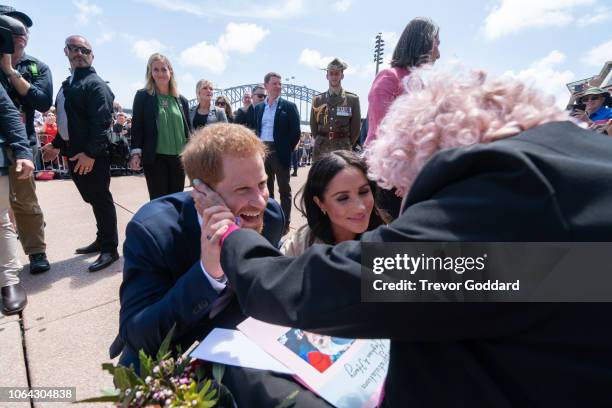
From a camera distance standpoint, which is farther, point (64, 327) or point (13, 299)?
point (13, 299)

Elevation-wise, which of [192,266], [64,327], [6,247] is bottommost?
[64,327]

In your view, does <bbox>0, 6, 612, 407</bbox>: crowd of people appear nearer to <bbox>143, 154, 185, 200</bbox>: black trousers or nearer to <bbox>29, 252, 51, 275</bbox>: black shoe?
<bbox>143, 154, 185, 200</bbox>: black trousers

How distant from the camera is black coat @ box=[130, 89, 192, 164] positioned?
358cm

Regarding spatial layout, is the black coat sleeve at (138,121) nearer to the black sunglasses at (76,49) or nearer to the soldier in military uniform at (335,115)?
the black sunglasses at (76,49)

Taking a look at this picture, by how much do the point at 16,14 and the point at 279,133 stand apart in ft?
9.30

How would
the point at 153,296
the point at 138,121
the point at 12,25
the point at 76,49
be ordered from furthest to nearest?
1. the point at 138,121
2. the point at 76,49
3. the point at 12,25
4. the point at 153,296

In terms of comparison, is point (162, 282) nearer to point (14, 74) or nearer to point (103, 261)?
point (103, 261)

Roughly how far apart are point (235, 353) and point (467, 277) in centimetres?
83

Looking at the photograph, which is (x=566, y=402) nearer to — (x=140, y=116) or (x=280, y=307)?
(x=280, y=307)

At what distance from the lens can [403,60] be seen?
280 centimetres

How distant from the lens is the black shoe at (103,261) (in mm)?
3324

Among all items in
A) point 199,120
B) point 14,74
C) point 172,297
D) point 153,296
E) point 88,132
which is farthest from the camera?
point 199,120

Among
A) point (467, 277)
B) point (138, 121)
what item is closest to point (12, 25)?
point (138, 121)

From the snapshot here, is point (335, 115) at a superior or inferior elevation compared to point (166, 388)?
superior
